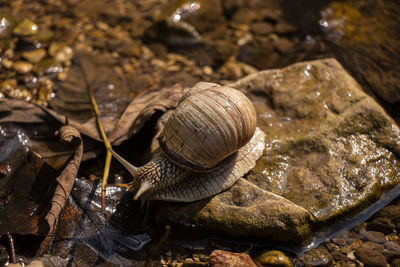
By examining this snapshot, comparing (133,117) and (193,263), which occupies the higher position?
(133,117)

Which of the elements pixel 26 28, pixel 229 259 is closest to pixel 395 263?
pixel 229 259

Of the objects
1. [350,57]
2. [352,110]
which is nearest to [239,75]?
[350,57]

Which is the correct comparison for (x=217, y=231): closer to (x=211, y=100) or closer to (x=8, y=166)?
(x=211, y=100)

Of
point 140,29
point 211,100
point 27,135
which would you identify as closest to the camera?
point 211,100

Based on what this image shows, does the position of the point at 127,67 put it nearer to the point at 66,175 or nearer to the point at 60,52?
the point at 60,52

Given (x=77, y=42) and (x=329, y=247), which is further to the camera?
(x=77, y=42)

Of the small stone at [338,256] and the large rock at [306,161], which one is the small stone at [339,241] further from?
the large rock at [306,161]

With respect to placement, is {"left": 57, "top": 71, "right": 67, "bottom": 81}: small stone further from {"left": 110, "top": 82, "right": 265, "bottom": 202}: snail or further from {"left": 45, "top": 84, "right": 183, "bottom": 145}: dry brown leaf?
{"left": 110, "top": 82, "right": 265, "bottom": 202}: snail

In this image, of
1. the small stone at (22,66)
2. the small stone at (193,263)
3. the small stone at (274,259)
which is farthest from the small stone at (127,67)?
the small stone at (274,259)
